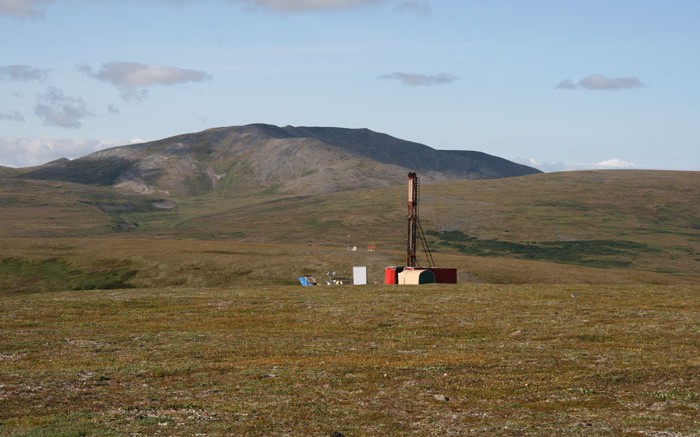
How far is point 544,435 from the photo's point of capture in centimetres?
2609

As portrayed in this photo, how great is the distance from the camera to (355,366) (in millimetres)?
40062

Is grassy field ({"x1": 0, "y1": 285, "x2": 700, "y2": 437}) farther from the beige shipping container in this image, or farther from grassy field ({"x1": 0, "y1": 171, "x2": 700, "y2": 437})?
the beige shipping container

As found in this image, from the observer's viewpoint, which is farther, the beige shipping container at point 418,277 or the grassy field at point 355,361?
the beige shipping container at point 418,277

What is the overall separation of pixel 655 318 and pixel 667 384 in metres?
26.1


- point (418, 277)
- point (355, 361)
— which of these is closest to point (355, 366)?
point (355, 361)

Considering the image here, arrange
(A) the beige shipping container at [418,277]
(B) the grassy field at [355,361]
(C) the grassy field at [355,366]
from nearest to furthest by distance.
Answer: (C) the grassy field at [355,366] < (B) the grassy field at [355,361] < (A) the beige shipping container at [418,277]

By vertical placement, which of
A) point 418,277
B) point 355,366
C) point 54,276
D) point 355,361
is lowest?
point 54,276

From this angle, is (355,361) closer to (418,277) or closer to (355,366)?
(355,366)

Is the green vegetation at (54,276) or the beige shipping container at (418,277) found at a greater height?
the beige shipping container at (418,277)

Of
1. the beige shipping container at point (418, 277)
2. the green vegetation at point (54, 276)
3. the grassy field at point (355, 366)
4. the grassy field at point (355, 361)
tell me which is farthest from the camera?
the green vegetation at point (54, 276)

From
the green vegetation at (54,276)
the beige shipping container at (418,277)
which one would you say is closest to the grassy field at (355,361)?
the beige shipping container at (418,277)

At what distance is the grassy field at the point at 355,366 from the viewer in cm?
2830

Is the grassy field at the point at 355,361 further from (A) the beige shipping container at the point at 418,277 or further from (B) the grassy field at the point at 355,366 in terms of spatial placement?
(A) the beige shipping container at the point at 418,277

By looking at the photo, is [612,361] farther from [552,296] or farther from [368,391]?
[552,296]
